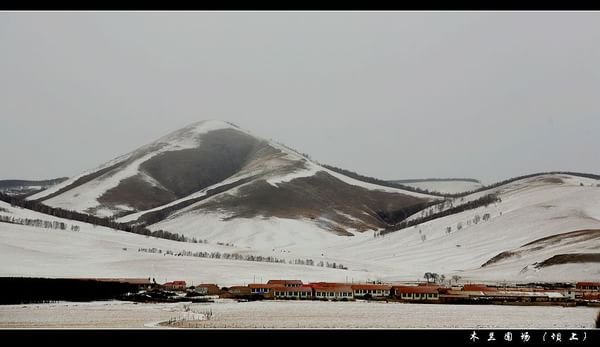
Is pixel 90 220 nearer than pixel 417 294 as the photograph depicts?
No

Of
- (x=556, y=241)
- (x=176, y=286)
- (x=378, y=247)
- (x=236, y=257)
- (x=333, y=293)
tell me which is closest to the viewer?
(x=333, y=293)

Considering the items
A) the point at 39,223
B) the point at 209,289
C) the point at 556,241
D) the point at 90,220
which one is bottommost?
the point at 209,289

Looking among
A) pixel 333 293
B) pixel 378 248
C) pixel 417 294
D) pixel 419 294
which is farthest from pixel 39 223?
pixel 419 294

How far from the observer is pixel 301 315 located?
4806cm

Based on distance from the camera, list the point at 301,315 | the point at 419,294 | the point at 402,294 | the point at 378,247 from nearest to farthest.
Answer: the point at 301,315
the point at 419,294
the point at 402,294
the point at 378,247

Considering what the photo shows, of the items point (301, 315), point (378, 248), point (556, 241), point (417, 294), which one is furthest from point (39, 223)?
point (301, 315)

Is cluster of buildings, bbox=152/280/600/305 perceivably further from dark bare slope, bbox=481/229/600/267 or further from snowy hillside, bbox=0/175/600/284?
dark bare slope, bbox=481/229/600/267

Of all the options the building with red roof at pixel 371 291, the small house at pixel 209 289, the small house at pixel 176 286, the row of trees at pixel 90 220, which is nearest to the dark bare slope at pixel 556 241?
the building with red roof at pixel 371 291

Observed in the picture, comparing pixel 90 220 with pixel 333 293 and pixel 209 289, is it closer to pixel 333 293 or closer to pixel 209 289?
pixel 209 289

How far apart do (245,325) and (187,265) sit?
62.7 m

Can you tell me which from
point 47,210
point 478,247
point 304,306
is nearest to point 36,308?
point 304,306

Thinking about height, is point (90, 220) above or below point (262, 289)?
above

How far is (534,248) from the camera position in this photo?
117 m
